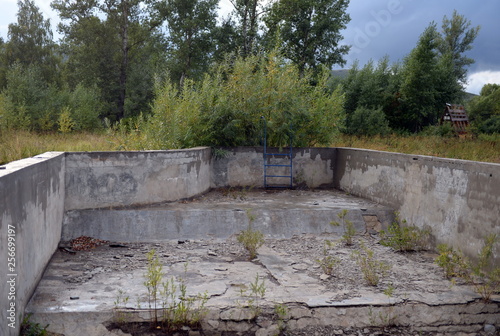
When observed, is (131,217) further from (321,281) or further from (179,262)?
(321,281)

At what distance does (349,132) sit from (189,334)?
23.5 metres

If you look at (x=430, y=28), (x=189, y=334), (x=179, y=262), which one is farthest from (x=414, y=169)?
(x=430, y=28)

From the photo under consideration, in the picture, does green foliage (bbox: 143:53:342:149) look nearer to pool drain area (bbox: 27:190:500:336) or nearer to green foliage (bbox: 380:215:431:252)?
pool drain area (bbox: 27:190:500:336)

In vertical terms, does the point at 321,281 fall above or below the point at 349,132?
below

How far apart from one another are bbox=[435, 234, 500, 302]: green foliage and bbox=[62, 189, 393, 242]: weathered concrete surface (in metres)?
2.49

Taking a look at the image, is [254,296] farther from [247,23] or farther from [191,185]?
[247,23]

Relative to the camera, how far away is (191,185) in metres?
9.44

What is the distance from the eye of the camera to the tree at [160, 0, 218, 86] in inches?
1075

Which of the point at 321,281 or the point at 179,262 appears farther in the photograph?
the point at 179,262

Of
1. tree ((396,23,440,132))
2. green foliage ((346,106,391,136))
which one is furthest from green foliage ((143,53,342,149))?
tree ((396,23,440,132))

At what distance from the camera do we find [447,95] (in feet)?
99.9

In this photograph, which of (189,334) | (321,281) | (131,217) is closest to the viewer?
(189,334)

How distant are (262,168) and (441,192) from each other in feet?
17.5

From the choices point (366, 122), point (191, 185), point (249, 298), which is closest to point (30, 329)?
point (249, 298)
